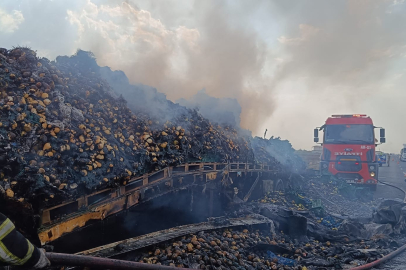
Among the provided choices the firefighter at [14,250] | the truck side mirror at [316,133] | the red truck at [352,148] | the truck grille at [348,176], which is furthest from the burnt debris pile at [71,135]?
the truck grille at [348,176]

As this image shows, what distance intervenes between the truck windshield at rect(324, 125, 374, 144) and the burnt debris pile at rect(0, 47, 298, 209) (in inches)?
287

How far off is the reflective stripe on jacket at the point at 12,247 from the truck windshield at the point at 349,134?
12.6 metres

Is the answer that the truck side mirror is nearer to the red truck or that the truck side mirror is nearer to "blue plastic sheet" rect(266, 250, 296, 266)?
the red truck

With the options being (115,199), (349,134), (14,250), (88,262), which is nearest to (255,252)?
(115,199)

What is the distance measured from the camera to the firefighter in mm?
2188

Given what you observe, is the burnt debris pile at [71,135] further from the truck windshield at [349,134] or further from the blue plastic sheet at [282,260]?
the truck windshield at [349,134]

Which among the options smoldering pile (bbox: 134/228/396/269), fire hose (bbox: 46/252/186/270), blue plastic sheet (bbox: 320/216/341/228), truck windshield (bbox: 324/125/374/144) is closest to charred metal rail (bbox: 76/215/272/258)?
smoldering pile (bbox: 134/228/396/269)

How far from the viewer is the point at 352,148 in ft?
40.0

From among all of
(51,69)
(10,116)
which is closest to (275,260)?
(10,116)

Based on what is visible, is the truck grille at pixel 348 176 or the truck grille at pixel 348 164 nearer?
the truck grille at pixel 348 164

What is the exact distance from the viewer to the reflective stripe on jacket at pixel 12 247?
2.18 metres

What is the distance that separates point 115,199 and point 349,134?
440 inches

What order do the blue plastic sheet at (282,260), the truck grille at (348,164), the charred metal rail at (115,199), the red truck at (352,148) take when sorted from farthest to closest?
the truck grille at (348,164) < the red truck at (352,148) < the blue plastic sheet at (282,260) < the charred metal rail at (115,199)

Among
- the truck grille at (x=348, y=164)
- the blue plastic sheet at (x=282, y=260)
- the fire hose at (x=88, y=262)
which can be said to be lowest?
the blue plastic sheet at (x=282, y=260)
